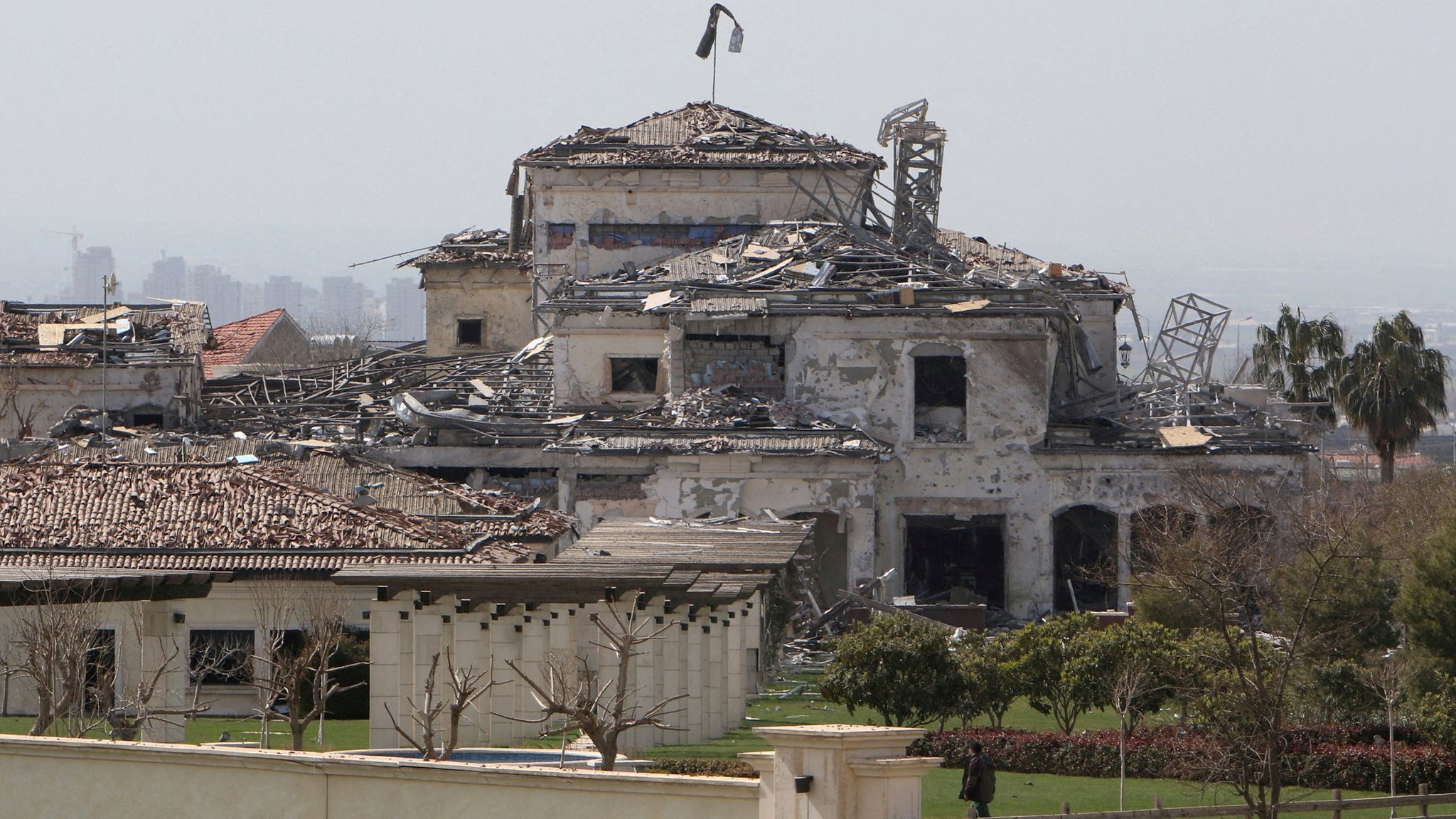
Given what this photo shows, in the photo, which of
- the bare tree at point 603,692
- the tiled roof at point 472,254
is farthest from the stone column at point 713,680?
the tiled roof at point 472,254

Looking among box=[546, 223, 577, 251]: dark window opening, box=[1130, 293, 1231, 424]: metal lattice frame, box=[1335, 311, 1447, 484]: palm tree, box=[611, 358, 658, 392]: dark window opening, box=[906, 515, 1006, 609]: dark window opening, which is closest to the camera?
box=[906, 515, 1006, 609]: dark window opening

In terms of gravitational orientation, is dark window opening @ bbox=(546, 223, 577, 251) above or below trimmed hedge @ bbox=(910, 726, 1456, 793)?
above

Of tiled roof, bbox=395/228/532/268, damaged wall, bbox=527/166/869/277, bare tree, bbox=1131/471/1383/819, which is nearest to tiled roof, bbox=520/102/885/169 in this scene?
damaged wall, bbox=527/166/869/277

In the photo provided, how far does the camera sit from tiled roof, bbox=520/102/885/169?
50.4 metres

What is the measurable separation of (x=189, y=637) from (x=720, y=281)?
1821 cm

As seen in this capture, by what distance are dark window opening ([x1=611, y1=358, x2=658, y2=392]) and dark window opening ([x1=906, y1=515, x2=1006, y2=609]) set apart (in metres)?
6.04

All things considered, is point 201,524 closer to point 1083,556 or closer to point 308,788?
point 308,788

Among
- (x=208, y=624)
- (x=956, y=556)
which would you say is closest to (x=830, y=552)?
(x=956, y=556)

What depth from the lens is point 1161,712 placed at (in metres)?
29.3

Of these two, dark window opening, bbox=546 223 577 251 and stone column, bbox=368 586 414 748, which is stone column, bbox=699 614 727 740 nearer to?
stone column, bbox=368 586 414 748

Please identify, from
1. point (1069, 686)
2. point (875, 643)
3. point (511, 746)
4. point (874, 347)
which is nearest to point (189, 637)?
point (511, 746)

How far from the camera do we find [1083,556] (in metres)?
45.3

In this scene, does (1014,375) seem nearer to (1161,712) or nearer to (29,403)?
(1161,712)

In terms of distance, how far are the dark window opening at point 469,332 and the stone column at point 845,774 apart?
150 ft
